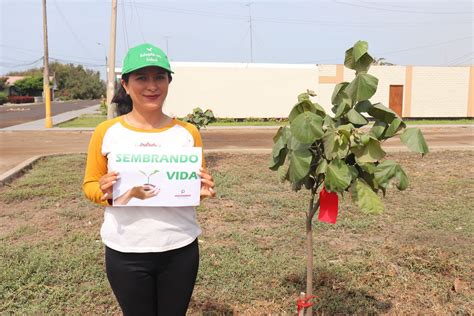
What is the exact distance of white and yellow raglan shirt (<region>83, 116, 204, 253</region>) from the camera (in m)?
1.84

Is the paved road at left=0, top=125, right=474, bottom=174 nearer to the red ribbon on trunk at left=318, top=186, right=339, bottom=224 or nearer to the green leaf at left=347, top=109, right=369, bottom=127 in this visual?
the red ribbon on trunk at left=318, top=186, right=339, bottom=224

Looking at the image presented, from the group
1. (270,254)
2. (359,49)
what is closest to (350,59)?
(359,49)

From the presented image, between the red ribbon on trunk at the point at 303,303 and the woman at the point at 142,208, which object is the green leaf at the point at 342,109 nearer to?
the woman at the point at 142,208

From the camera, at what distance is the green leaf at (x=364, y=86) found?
80.2 inches

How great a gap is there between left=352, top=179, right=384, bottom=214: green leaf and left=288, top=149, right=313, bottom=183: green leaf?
0.84 feet

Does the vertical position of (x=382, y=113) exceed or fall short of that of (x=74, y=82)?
it falls short

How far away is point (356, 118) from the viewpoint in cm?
211

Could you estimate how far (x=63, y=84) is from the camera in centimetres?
8519

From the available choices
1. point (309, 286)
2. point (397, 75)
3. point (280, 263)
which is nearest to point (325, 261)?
point (280, 263)

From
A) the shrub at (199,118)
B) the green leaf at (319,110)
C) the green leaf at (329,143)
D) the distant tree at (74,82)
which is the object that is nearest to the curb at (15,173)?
the shrub at (199,118)

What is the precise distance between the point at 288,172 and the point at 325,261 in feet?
6.06

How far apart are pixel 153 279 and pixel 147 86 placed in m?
0.86

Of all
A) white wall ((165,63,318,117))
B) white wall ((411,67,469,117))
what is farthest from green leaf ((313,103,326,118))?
white wall ((411,67,469,117))

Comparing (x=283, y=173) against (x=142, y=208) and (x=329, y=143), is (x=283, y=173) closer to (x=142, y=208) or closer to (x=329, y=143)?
(x=329, y=143)
